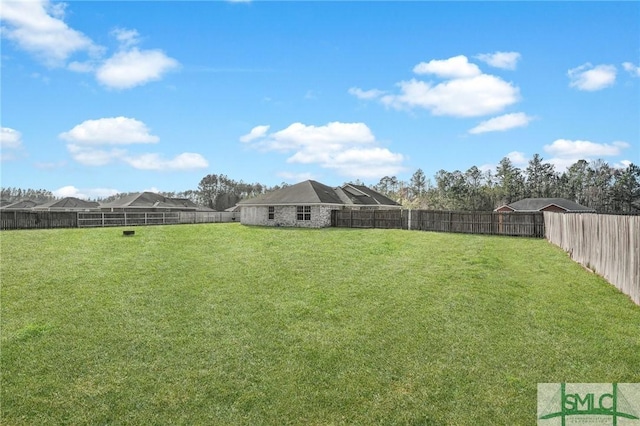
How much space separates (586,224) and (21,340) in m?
16.6

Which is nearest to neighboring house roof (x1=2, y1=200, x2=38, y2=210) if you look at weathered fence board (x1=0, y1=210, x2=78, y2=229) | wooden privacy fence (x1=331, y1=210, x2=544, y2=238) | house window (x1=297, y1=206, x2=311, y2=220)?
weathered fence board (x1=0, y1=210, x2=78, y2=229)

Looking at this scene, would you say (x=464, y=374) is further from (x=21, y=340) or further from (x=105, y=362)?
(x=21, y=340)

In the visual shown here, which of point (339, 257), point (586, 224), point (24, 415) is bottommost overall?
point (24, 415)

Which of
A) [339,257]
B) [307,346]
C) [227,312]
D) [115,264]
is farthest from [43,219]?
[307,346]

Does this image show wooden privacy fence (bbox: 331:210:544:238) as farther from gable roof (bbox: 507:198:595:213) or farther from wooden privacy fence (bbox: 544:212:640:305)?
gable roof (bbox: 507:198:595:213)

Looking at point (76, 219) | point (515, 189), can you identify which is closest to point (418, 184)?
point (515, 189)

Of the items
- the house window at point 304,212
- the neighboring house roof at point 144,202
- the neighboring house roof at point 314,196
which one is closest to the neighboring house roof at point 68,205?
the neighboring house roof at point 144,202

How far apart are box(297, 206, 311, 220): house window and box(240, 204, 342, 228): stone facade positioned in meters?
0.13

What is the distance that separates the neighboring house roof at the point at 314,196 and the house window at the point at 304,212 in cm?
59

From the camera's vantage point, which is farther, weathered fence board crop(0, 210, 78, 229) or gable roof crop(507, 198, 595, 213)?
gable roof crop(507, 198, 595, 213)

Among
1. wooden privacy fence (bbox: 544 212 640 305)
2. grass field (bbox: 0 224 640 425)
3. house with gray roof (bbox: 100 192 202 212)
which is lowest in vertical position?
grass field (bbox: 0 224 640 425)

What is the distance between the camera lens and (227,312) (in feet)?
31.0

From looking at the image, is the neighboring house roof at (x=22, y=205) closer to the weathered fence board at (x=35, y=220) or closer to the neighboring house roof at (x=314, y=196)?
the weathered fence board at (x=35, y=220)

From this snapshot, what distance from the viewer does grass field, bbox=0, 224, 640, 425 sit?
5918mm
